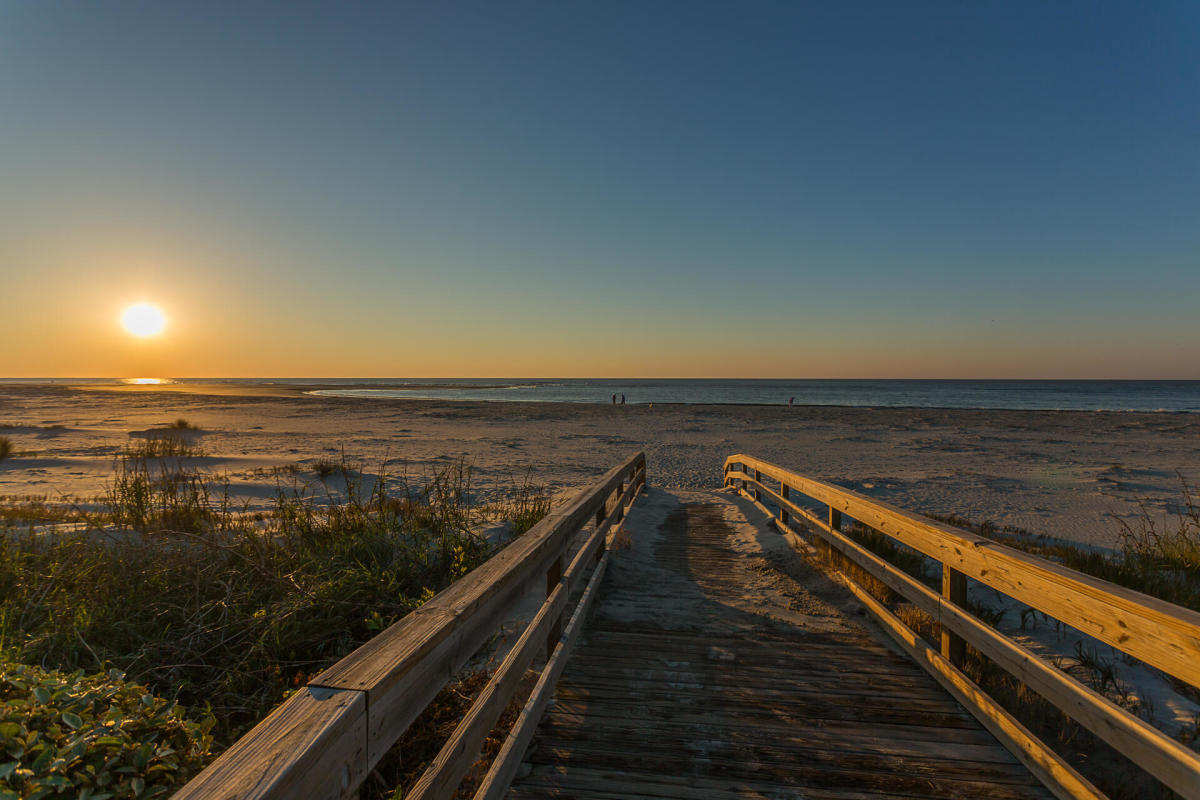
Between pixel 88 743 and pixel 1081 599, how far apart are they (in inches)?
134

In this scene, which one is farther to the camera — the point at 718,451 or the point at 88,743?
→ the point at 718,451

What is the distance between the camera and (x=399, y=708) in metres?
1.44

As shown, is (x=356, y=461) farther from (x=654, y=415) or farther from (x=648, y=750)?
(x=654, y=415)

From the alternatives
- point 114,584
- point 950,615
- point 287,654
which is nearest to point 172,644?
point 287,654

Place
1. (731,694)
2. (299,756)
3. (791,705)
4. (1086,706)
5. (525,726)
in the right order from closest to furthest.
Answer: (299,756) < (1086,706) < (525,726) < (791,705) < (731,694)

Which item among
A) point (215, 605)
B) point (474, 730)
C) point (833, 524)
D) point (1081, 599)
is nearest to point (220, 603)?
point (215, 605)

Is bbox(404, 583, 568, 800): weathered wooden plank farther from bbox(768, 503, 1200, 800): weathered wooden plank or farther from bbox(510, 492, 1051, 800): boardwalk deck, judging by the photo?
bbox(768, 503, 1200, 800): weathered wooden plank

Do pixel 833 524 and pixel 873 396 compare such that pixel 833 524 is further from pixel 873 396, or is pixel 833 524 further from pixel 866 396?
pixel 873 396

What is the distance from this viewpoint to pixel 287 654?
3.57 m

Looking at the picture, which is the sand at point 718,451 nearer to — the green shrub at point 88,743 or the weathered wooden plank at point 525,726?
the weathered wooden plank at point 525,726

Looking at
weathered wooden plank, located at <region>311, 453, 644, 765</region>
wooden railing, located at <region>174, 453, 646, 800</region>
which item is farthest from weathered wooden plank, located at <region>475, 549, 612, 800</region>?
weathered wooden plank, located at <region>311, 453, 644, 765</region>

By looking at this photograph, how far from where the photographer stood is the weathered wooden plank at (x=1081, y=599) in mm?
1757

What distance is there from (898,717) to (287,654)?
11.8 ft

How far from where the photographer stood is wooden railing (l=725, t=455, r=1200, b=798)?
1.76m
